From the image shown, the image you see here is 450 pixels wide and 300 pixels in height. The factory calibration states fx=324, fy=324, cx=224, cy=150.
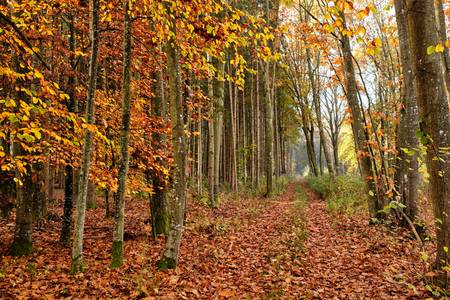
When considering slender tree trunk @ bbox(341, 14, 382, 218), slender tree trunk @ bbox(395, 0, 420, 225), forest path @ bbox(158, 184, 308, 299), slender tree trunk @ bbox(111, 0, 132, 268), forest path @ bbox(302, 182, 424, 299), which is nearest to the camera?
forest path @ bbox(302, 182, 424, 299)

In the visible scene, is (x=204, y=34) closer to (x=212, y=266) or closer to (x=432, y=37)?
(x=432, y=37)

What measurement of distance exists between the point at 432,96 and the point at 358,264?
413cm

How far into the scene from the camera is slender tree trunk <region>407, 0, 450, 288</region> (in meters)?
4.13

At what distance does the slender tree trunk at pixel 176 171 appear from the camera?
6613 mm

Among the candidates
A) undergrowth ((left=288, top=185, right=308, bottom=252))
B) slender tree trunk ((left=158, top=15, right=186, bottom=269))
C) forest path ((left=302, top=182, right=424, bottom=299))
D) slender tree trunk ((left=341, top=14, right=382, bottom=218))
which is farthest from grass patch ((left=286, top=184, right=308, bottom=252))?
slender tree trunk ((left=158, top=15, right=186, bottom=269))

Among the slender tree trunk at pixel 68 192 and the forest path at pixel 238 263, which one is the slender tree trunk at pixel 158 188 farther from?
the slender tree trunk at pixel 68 192

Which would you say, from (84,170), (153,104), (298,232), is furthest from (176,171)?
(298,232)

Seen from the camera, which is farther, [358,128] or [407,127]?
[358,128]

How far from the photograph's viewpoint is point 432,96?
414cm

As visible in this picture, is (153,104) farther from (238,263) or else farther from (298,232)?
(298,232)

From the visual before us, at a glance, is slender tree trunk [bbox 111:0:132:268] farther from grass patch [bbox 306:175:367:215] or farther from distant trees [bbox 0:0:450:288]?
grass patch [bbox 306:175:367:215]

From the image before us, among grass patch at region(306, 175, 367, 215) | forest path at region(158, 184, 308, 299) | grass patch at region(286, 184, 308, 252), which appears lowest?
forest path at region(158, 184, 308, 299)

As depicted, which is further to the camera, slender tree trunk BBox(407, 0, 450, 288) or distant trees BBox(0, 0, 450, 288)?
distant trees BBox(0, 0, 450, 288)

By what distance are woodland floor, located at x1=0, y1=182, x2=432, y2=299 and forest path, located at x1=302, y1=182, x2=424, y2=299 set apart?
0.7 inches
